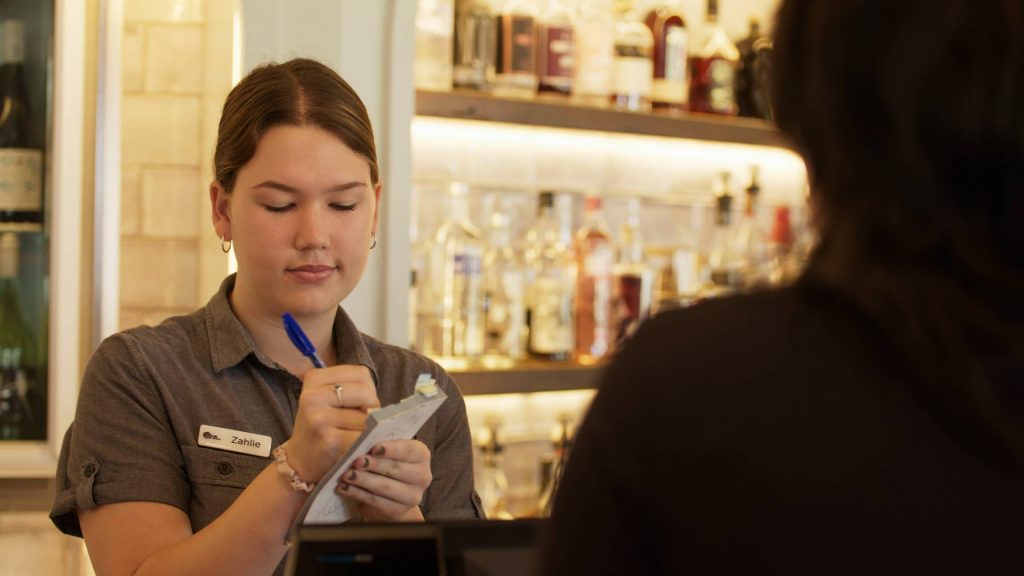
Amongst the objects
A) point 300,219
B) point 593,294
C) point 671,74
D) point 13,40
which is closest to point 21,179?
point 13,40

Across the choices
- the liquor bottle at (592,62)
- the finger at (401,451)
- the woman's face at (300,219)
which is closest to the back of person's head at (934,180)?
the finger at (401,451)

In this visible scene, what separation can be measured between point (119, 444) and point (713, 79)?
1774mm

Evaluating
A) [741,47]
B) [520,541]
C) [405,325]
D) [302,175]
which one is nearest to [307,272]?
[302,175]

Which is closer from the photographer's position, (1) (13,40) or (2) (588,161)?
(1) (13,40)

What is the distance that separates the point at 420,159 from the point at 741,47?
0.89 meters

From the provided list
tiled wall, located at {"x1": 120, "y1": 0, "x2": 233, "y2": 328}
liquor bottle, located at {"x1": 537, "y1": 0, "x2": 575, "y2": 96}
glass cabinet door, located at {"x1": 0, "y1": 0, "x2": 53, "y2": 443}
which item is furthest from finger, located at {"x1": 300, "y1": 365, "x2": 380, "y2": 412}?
liquor bottle, located at {"x1": 537, "y1": 0, "x2": 575, "y2": 96}

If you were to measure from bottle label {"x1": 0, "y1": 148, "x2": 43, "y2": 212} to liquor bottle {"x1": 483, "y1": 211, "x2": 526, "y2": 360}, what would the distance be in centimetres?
82

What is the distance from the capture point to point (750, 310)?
0.47m

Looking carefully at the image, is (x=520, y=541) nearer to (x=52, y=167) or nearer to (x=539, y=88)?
(x=52, y=167)

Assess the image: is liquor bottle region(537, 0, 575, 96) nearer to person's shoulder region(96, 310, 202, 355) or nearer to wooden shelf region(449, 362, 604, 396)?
wooden shelf region(449, 362, 604, 396)

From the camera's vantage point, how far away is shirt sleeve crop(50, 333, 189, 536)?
1088mm

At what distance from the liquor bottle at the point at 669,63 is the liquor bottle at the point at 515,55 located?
38cm

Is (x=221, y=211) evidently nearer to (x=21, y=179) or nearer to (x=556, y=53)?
(x=21, y=179)

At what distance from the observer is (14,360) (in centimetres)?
187
